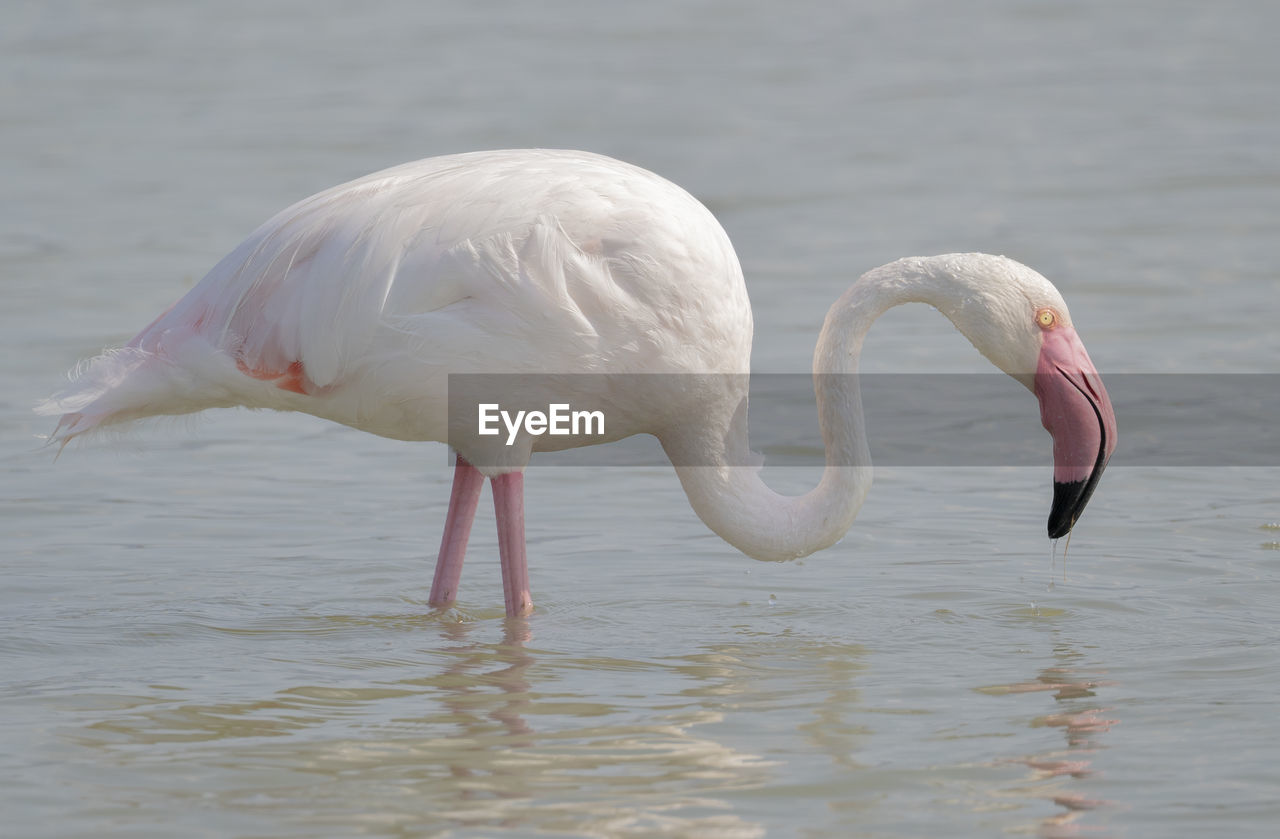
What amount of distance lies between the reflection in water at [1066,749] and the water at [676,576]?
0.02m

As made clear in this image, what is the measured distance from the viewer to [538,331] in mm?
5965

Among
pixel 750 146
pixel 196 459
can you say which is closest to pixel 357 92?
pixel 750 146

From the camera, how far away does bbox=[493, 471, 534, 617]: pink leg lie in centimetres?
636

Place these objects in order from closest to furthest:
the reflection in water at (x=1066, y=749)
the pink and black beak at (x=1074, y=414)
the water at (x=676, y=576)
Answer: the reflection in water at (x=1066, y=749) < the water at (x=676, y=576) < the pink and black beak at (x=1074, y=414)

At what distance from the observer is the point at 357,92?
1850 cm

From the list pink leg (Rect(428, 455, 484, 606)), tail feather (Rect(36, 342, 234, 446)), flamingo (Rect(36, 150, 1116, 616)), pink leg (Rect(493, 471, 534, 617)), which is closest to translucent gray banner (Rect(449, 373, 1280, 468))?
pink leg (Rect(428, 455, 484, 606))

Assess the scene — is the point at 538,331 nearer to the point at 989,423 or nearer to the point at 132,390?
the point at 132,390

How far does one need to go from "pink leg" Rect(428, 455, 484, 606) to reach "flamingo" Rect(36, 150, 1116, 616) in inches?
0.6

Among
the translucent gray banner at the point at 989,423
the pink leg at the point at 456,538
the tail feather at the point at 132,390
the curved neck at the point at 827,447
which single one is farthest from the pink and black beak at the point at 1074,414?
the tail feather at the point at 132,390

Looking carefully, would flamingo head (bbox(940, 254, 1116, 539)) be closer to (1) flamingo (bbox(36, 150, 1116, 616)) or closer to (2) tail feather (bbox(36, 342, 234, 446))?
(1) flamingo (bbox(36, 150, 1116, 616))

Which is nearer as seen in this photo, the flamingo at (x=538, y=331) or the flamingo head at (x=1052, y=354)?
the flamingo at (x=538, y=331)

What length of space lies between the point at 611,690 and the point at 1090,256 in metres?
7.97

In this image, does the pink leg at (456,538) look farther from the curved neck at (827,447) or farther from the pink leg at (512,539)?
the curved neck at (827,447)

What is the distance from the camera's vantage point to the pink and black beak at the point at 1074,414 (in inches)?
246
